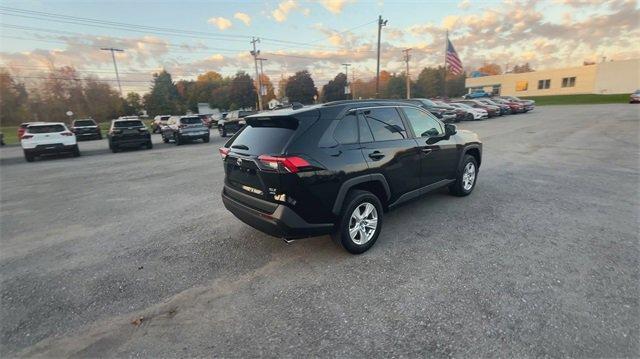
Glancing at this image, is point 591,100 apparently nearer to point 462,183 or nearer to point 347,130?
point 462,183

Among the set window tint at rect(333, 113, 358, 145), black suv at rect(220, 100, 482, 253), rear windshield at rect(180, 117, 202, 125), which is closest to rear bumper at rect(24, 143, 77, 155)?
rear windshield at rect(180, 117, 202, 125)

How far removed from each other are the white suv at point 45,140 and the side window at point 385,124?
50.0 feet

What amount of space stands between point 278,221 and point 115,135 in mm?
15652

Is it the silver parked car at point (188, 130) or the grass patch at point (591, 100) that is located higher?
the silver parked car at point (188, 130)

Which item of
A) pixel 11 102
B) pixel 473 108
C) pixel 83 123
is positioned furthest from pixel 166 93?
pixel 473 108

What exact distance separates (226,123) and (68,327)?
823 inches

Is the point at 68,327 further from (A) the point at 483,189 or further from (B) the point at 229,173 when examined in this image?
(A) the point at 483,189

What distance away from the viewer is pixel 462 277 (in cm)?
321

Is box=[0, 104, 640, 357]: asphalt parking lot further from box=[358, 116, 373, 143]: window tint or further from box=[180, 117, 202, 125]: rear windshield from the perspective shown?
box=[180, 117, 202, 125]: rear windshield

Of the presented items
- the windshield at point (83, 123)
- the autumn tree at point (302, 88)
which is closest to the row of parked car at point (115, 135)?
the windshield at point (83, 123)

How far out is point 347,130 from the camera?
12.1 ft

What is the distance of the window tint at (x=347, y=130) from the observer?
3.59 m

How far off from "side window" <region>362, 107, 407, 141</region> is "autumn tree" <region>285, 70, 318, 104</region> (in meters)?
79.4

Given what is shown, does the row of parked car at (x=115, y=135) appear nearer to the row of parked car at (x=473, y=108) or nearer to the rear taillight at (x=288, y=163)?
the row of parked car at (x=473, y=108)
